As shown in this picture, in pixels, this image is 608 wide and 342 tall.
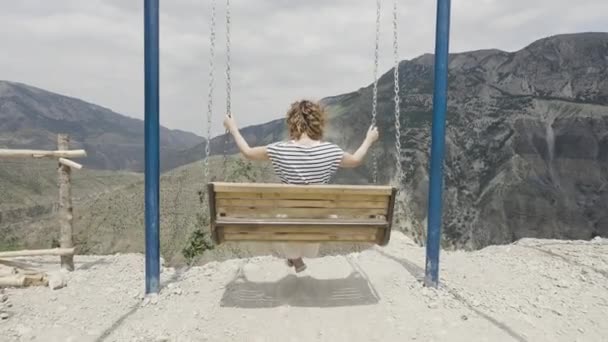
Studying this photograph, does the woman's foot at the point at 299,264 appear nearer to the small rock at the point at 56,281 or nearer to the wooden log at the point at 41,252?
the small rock at the point at 56,281

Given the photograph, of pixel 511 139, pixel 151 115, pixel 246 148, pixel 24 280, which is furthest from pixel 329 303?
pixel 511 139

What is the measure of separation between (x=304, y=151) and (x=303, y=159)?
0.22 ft

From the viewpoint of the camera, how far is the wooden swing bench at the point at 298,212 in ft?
12.9

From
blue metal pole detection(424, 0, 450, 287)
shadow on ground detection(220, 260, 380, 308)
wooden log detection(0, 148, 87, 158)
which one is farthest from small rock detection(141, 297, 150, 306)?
blue metal pole detection(424, 0, 450, 287)

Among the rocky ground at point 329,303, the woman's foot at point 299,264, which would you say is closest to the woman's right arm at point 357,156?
the woman's foot at point 299,264

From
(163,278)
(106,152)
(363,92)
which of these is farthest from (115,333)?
(106,152)

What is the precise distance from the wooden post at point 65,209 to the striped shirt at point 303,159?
2.89m

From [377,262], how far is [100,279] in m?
3.04

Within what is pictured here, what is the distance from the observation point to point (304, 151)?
4262 mm

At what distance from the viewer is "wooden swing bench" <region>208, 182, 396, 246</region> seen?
3.95 m

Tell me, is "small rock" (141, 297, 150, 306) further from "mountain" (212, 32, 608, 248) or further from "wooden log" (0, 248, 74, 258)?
"mountain" (212, 32, 608, 248)

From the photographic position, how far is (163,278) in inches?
213

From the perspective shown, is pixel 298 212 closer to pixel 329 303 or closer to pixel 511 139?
pixel 329 303

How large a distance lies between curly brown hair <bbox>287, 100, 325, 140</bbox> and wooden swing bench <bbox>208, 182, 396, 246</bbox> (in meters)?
0.60
